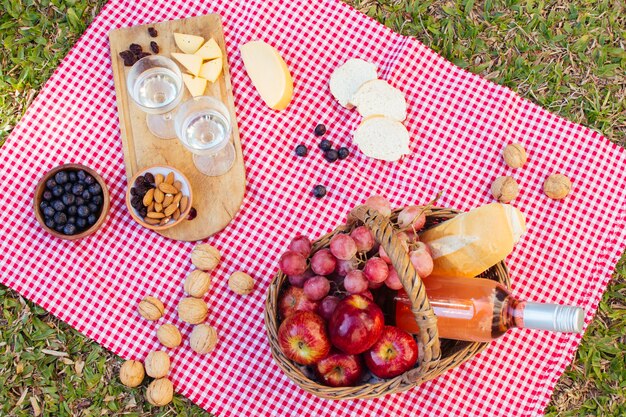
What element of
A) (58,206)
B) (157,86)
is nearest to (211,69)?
(157,86)

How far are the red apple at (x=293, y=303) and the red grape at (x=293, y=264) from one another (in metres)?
0.05

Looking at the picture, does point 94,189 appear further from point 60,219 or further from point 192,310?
point 192,310

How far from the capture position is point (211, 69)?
7.12ft

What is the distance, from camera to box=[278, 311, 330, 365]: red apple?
1575mm

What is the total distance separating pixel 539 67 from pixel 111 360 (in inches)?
63.8

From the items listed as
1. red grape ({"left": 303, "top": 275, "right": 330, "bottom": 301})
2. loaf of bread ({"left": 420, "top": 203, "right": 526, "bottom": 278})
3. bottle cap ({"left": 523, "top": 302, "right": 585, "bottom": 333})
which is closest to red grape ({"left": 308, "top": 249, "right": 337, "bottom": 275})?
red grape ({"left": 303, "top": 275, "right": 330, "bottom": 301})

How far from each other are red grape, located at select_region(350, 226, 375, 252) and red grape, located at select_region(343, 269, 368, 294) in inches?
2.6

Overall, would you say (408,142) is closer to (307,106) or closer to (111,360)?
(307,106)

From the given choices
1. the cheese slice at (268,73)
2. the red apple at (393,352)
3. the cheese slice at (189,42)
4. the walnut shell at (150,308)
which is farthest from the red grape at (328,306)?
the cheese slice at (189,42)

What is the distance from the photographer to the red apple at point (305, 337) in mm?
1575

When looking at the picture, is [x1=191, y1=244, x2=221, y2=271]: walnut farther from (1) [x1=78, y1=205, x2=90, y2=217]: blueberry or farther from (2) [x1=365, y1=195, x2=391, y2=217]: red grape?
(2) [x1=365, y1=195, x2=391, y2=217]: red grape

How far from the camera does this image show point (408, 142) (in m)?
2.14

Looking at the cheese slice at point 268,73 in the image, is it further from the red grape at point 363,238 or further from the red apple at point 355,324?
the red apple at point 355,324

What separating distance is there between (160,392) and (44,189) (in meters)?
0.68
